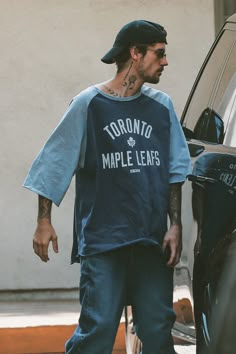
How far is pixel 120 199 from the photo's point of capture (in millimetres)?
4707

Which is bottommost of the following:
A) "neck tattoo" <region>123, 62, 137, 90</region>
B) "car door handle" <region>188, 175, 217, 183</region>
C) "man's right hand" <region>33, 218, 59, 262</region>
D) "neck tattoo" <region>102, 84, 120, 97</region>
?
"man's right hand" <region>33, 218, 59, 262</region>

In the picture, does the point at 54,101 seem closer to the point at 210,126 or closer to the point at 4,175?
the point at 4,175

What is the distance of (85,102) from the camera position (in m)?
4.75

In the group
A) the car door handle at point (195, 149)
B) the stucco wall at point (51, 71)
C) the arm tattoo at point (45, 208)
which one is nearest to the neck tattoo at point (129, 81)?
the car door handle at point (195, 149)

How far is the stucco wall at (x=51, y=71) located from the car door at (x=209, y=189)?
341 cm

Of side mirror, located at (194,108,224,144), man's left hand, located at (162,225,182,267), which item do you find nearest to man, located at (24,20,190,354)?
man's left hand, located at (162,225,182,267)

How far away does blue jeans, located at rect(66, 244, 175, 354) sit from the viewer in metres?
4.69

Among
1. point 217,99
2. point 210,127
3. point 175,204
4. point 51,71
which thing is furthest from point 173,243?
point 51,71

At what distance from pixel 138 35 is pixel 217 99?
0.44 m

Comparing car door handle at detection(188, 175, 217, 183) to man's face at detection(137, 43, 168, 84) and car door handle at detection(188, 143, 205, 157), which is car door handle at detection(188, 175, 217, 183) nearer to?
car door handle at detection(188, 143, 205, 157)

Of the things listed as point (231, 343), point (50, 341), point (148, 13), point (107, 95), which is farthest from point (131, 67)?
point (148, 13)

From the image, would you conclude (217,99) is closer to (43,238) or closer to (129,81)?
(129,81)

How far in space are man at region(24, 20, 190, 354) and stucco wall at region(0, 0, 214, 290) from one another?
4021 mm

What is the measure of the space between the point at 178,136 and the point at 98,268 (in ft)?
1.92
